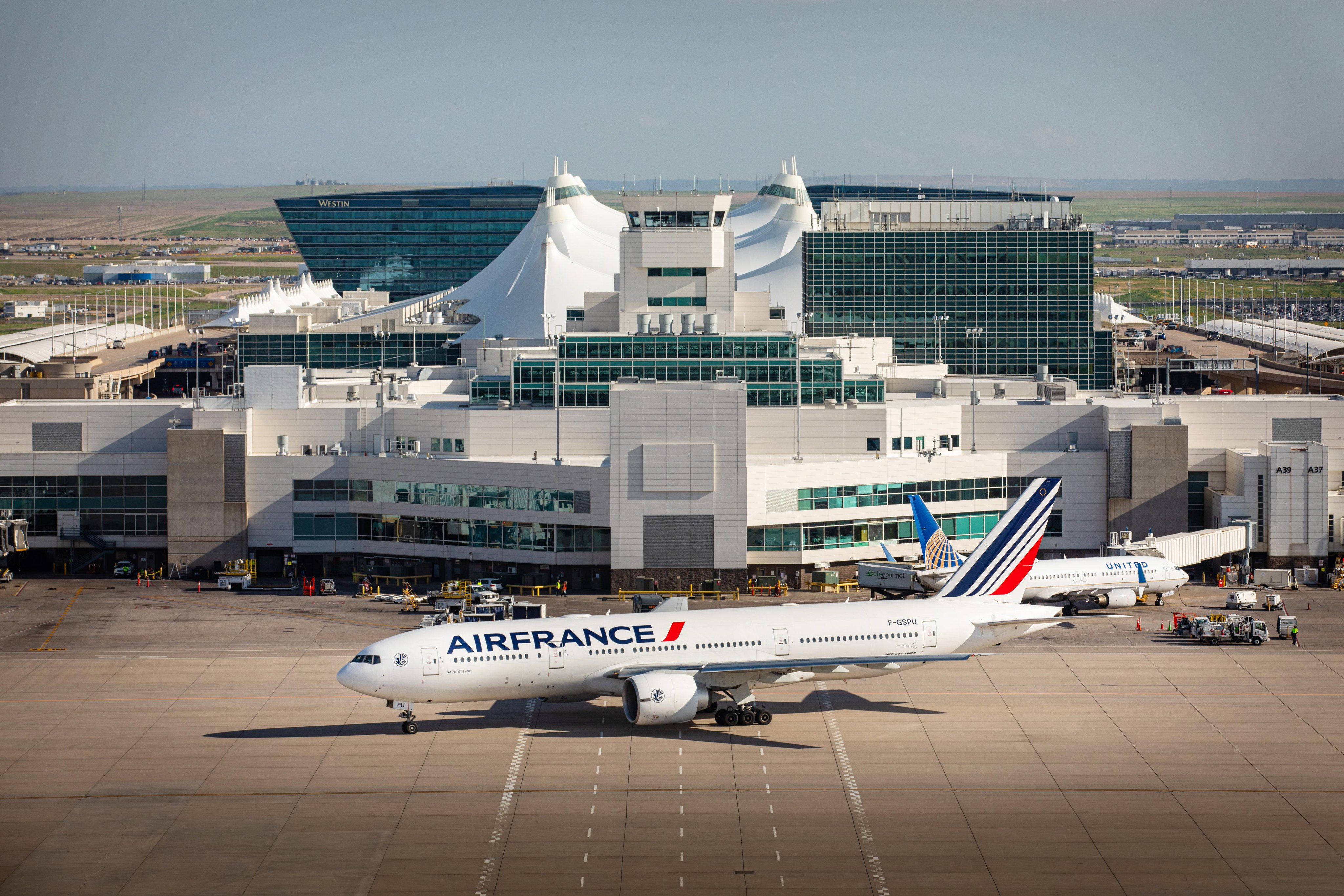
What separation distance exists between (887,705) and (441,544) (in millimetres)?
46716

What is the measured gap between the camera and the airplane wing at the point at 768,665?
7306 cm

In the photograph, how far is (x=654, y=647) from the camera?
242ft

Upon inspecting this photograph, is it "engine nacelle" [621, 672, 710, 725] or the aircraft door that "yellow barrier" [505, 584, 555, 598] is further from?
the aircraft door

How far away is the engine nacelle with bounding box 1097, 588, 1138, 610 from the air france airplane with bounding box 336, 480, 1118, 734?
1037 inches

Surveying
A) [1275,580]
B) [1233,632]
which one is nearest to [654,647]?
[1233,632]

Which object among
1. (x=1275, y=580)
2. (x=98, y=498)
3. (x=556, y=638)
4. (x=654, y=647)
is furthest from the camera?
(x=98, y=498)

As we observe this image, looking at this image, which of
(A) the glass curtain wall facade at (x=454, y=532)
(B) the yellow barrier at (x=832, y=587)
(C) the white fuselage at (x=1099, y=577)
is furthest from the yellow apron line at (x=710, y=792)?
(B) the yellow barrier at (x=832, y=587)

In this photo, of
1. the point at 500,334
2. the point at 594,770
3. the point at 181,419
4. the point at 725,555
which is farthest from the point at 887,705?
the point at 500,334

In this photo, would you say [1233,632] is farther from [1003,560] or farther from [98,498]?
[98,498]

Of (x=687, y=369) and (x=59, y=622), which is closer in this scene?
(x=59, y=622)

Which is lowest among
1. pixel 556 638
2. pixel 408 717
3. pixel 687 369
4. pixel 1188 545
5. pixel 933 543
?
pixel 408 717

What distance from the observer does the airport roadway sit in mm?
55438

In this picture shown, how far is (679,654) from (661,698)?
3005mm

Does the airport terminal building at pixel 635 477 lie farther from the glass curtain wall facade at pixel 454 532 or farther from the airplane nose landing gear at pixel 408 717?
the airplane nose landing gear at pixel 408 717
